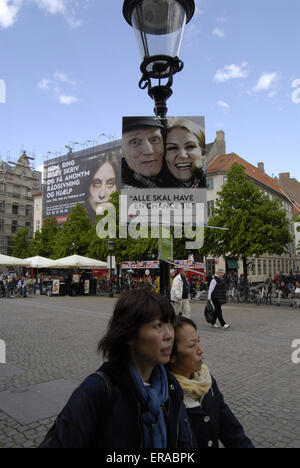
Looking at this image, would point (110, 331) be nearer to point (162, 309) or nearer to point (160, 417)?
point (162, 309)

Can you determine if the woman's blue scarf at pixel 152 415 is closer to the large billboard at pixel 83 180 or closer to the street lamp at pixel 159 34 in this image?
the street lamp at pixel 159 34

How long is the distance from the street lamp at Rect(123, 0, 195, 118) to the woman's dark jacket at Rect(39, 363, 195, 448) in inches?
115

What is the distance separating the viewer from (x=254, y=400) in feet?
14.9

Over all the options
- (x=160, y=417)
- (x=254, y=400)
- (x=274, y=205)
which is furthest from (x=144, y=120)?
(x=274, y=205)

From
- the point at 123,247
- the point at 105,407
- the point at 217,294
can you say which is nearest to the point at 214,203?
the point at 123,247

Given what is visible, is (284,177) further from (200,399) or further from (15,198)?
(200,399)

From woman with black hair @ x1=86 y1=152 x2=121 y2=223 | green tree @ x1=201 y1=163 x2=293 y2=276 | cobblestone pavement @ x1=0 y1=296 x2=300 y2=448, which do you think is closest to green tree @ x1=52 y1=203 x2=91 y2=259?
woman with black hair @ x1=86 y1=152 x2=121 y2=223

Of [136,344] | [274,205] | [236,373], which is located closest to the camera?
[136,344]

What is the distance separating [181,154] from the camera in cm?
360

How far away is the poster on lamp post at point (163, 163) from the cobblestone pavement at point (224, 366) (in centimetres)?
254

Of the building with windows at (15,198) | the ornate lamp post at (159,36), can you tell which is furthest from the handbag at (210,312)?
the building with windows at (15,198)

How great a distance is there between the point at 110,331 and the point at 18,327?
398 inches

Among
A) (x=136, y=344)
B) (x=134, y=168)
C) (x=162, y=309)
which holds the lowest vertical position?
(x=136, y=344)

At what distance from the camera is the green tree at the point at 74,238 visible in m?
38.1
